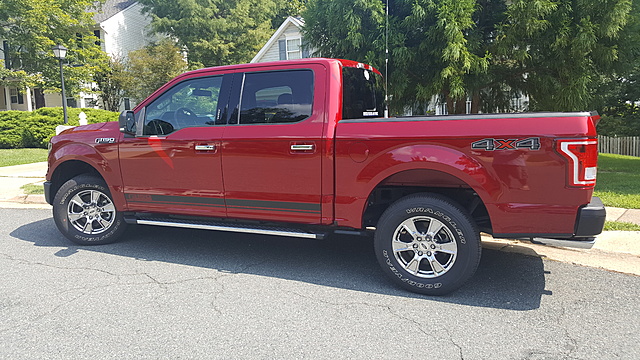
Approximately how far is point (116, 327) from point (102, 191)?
8.22ft

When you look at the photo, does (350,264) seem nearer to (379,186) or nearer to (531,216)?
(379,186)

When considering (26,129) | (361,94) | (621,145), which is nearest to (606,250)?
(361,94)

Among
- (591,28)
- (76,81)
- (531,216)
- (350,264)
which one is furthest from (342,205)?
A: (76,81)

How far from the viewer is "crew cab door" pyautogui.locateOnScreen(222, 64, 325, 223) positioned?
4.40 meters

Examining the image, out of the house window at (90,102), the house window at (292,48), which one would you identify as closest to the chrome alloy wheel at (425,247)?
the house window at (292,48)

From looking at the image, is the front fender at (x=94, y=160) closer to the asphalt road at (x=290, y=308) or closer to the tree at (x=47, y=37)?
the asphalt road at (x=290, y=308)

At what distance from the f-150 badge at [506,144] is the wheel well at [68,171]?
14.4 feet

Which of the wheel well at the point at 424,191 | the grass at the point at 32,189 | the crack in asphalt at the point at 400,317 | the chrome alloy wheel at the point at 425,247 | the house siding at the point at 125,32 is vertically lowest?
the crack in asphalt at the point at 400,317

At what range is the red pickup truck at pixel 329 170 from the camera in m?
3.66

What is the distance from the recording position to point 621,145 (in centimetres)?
1841

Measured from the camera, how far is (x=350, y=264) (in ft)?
16.0

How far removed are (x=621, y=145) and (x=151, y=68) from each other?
24.0 meters

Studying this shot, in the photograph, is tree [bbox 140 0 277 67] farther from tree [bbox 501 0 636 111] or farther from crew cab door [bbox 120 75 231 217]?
crew cab door [bbox 120 75 231 217]

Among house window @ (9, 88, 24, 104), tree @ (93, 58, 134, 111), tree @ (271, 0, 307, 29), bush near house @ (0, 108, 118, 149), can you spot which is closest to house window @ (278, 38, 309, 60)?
tree @ (93, 58, 134, 111)
